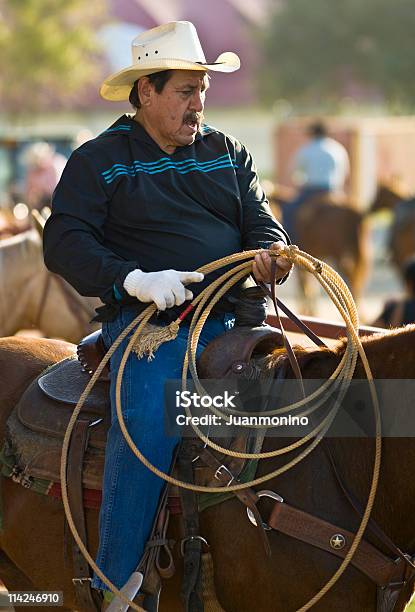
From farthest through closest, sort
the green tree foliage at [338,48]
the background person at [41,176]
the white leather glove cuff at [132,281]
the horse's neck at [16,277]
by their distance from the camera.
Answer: the green tree foliage at [338,48] < the background person at [41,176] < the horse's neck at [16,277] < the white leather glove cuff at [132,281]

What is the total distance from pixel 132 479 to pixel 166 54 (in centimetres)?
145

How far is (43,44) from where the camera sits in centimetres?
3375

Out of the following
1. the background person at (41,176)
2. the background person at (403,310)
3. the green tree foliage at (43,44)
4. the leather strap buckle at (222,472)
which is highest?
the green tree foliage at (43,44)

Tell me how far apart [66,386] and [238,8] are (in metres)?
58.0

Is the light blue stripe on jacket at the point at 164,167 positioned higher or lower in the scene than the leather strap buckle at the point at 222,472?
higher

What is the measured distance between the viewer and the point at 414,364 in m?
3.49

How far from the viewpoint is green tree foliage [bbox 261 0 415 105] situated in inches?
1639

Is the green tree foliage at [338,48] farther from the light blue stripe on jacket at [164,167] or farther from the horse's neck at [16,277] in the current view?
the light blue stripe on jacket at [164,167]

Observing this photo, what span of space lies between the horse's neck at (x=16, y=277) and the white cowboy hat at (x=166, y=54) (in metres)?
3.22

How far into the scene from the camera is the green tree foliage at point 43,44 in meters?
33.6

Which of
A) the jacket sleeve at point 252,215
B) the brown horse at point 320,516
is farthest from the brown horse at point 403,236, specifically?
the brown horse at point 320,516

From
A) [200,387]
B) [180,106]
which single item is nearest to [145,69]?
[180,106]

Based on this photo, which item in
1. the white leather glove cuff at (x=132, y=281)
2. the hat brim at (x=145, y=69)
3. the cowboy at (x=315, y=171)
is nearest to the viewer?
the white leather glove cuff at (x=132, y=281)

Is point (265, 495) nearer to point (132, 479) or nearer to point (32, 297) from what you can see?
point (132, 479)
